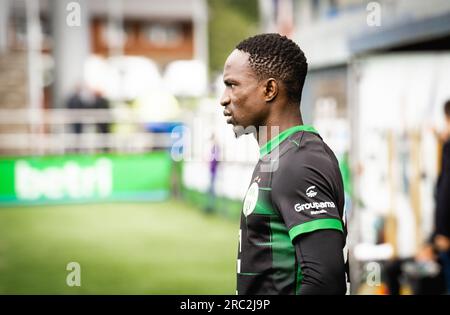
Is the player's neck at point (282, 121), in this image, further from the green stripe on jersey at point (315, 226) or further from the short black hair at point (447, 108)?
the short black hair at point (447, 108)

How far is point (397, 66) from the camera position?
736 cm

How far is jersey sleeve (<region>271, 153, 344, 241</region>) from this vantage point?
2334 millimetres

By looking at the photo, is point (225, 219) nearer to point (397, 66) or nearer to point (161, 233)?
point (161, 233)

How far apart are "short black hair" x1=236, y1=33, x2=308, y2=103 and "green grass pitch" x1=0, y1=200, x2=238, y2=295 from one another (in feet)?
19.9

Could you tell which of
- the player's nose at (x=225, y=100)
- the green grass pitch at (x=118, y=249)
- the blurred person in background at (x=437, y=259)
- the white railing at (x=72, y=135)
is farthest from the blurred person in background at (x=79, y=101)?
the player's nose at (x=225, y=100)

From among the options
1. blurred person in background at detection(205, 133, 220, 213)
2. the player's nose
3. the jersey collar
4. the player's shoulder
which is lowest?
the player's shoulder

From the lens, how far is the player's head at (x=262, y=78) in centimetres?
257

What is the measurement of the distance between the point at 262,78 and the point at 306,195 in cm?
43

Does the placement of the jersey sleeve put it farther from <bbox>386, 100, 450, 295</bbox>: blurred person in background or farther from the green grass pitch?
the green grass pitch

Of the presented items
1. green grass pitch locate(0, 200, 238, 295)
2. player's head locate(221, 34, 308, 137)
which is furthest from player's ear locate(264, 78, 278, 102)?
green grass pitch locate(0, 200, 238, 295)

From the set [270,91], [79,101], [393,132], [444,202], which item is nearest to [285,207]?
[270,91]

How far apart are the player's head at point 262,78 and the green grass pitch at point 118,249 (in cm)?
601

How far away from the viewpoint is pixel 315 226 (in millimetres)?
2320
